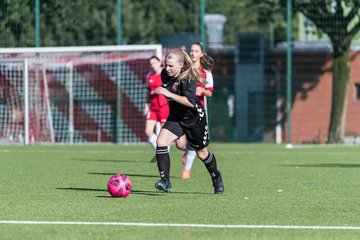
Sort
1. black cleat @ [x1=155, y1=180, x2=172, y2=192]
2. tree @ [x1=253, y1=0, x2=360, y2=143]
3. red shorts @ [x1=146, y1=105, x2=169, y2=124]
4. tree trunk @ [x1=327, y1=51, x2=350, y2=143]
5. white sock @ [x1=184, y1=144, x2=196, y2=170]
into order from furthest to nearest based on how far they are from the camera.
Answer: tree trunk @ [x1=327, y1=51, x2=350, y2=143]
tree @ [x1=253, y1=0, x2=360, y2=143]
red shorts @ [x1=146, y1=105, x2=169, y2=124]
white sock @ [x1=184, y1=144, x2=196, y2=170]
black cleat @ [x1=155, y1=180, x2=172, y2=192]

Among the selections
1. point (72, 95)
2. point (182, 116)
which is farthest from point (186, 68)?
point (72, 95)

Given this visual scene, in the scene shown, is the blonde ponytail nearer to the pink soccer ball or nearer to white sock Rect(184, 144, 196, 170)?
the pink soccer ball

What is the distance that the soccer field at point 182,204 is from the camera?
8195 mm

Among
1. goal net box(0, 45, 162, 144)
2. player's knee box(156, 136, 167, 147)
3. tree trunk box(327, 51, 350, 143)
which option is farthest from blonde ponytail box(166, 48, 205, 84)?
tree trunk box(327, 51, 350, 143)

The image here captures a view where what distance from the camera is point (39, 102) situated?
3064 cm

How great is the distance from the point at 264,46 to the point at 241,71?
5.57ft

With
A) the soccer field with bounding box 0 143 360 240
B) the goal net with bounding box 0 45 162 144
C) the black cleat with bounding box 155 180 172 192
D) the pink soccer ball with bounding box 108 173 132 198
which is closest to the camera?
the soccer field with bounding box 0 143 360 240

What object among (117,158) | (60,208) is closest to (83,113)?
(117,158)

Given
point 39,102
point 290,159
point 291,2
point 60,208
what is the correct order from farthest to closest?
1. point 291,2
2. point 39,102
3. point 290,159
4. point 60,208

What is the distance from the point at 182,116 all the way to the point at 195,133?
24 centimetres

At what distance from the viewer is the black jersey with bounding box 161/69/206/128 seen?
37.9ft

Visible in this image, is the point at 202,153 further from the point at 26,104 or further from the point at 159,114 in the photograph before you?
the point at 26,104

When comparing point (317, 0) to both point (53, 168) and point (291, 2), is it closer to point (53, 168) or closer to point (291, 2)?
point (291, 2)

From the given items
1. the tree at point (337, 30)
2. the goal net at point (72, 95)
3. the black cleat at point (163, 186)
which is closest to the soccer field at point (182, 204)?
the black cleat at point (163, 186)
